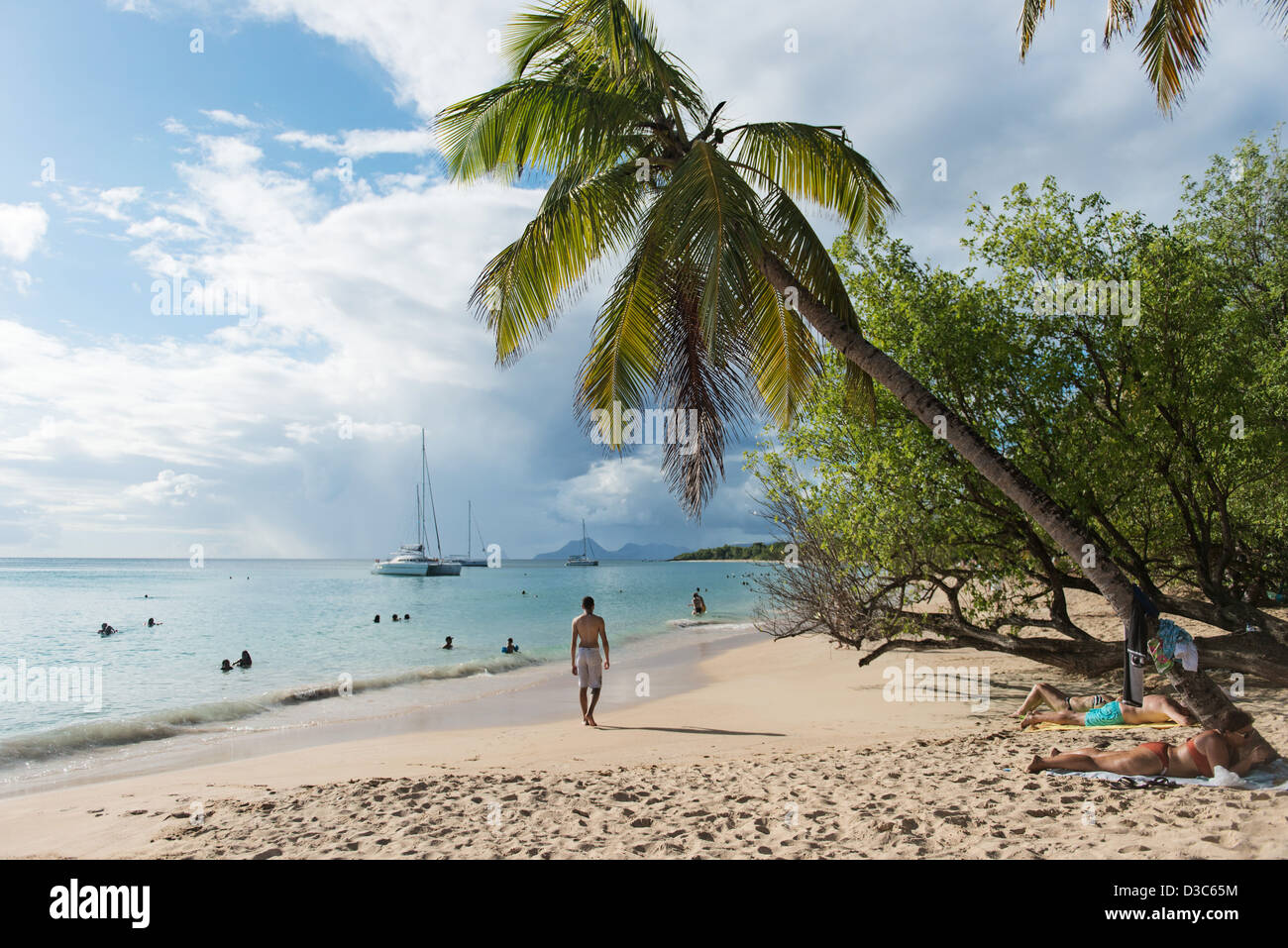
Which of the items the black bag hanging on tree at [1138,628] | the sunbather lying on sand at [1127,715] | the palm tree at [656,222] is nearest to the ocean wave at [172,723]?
Answer: the palm tree at [656,222]

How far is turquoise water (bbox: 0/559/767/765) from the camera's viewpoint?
46.8ft

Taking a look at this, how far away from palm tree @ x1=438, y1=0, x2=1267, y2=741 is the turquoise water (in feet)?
37.2

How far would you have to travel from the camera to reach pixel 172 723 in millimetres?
13664

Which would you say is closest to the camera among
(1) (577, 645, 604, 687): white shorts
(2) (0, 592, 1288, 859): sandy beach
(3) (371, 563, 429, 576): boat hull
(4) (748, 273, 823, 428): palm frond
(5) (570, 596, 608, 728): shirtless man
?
(2) (0, 592, 1288, 859): sandy beach

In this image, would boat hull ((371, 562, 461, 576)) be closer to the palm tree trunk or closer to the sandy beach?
the sandy beach

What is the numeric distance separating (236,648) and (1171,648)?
98.1 ft

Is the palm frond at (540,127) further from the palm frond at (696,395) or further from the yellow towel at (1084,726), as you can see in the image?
the yellow towel at (1084,726)

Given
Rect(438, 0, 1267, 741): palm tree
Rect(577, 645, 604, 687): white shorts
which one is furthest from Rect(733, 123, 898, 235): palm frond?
Rect(577, 645, 604, 687): white shorts

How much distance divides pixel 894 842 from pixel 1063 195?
9101mm

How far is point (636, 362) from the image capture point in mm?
7871

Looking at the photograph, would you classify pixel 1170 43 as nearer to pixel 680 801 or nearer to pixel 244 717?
pixel 680 801

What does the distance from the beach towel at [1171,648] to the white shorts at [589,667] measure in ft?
25.0
